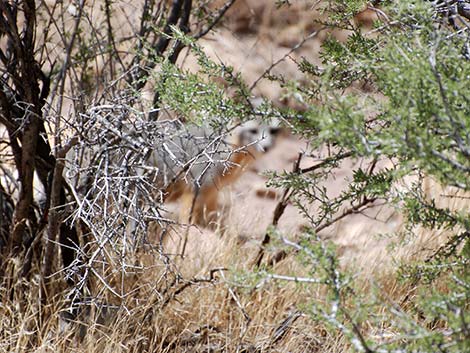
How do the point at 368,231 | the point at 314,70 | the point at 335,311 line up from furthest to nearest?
the point at 368,231 < the point at 314,70 < the point at 335,311

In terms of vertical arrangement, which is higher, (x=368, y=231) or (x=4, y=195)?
(x=4, y=195)

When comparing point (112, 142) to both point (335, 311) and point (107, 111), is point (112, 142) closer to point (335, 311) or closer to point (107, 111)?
point (107, 111)

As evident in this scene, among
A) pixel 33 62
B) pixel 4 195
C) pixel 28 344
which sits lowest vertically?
pixel 28 344

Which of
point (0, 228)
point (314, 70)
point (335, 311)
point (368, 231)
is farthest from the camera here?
point (368, 231)

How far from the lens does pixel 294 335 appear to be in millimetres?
3291

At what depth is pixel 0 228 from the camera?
3598 millimetres

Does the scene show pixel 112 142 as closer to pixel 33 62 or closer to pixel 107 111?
pixel 107 111

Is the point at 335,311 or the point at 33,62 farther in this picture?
the point at 33,62

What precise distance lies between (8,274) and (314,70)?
1668 millimetres

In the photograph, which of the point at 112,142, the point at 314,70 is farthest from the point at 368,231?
the point at 112,142

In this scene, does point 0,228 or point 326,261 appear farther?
point 0,228

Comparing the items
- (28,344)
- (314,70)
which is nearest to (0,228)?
(28,344)

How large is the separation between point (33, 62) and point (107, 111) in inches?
23.2

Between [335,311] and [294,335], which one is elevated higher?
[335,311]
